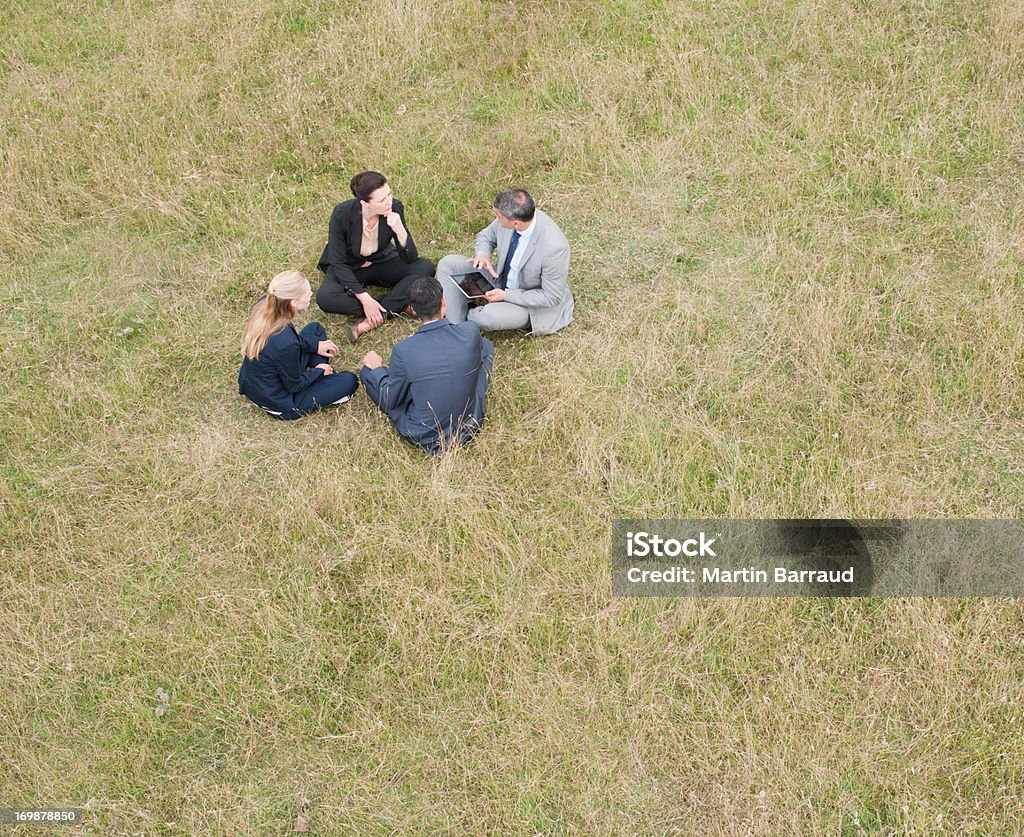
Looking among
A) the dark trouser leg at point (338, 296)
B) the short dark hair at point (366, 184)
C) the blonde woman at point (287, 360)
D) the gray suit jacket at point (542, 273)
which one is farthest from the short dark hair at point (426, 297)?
the dark trouser leg at point (338, 296)

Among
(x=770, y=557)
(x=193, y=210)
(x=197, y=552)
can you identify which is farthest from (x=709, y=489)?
(x=193, y=210)

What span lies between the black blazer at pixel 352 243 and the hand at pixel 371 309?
0.44 feet

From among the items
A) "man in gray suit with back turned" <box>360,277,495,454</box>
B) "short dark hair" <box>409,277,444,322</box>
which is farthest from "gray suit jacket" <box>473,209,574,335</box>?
"short dark hair" <box>409,277,444,322</box>

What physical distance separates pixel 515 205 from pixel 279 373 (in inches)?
96.8

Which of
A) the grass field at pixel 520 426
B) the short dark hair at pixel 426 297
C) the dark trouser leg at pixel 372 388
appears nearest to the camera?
the grass field at pixel 520 426

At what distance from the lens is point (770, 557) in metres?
6.46

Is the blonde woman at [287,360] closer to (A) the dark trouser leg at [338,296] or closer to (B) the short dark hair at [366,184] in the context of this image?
(A) the dark trouser leg at [338,296]

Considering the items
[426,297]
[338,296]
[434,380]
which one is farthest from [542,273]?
[338,296]

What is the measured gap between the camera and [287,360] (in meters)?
7.12

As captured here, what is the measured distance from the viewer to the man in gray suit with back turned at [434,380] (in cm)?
685

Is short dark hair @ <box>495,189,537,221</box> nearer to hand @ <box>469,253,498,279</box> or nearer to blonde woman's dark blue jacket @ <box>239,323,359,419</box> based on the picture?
hand @ <box>469,253,498,279</box>

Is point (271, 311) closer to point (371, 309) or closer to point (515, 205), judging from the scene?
point (371, 309)

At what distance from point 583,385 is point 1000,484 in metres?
3.38

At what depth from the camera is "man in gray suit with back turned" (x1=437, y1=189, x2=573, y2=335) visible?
771cm
